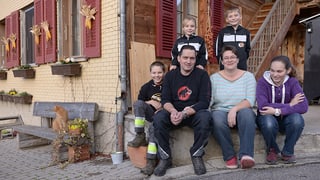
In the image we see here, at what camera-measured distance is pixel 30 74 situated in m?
7.27

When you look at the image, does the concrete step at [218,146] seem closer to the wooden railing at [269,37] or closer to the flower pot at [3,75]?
the wooden railing at [269,37]

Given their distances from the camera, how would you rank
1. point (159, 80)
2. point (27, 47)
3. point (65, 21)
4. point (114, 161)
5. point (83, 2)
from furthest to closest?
point (27, 47) < point (65, 21) < point (83, 2) < point (114, 161) < point (159, 80)

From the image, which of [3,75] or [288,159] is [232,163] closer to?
[288,159]

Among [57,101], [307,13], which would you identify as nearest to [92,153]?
[57,101]

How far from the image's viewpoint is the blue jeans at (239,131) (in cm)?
318

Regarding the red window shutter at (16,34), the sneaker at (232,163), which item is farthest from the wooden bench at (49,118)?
the sneaker at (232,163)

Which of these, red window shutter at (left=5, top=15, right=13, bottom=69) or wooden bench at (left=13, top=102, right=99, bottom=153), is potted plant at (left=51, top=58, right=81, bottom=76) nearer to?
wooden bench at (left=13, top=102, right=99, bottom=153)

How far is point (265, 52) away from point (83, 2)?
143 inches

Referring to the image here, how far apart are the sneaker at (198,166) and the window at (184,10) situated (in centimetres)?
299

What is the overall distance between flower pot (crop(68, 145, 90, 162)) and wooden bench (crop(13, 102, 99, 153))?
0.83 feet

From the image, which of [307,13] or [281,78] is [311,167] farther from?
[307,13]

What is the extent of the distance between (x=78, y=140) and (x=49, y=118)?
2180 millimetres

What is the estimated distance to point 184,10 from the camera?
5.91 metres

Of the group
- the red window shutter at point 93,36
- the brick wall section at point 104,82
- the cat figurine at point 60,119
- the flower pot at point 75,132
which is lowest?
the flower pot at point 75,132
